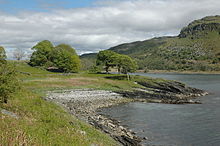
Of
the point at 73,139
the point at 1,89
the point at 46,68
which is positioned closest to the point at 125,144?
the point at 73,139

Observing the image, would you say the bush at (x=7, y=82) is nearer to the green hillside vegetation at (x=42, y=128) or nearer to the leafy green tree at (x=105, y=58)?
the green hillside vegetation at (x=42, y=128)

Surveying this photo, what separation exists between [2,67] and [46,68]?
88082 millimetres

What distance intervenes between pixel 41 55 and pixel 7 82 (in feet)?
300

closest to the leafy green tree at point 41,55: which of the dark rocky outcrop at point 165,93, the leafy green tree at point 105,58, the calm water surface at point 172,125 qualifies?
the leafy green tree at point 105,58

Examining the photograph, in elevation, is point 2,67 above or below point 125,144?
above

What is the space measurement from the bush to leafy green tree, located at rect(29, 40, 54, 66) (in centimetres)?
8876

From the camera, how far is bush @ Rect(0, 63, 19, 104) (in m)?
19.1

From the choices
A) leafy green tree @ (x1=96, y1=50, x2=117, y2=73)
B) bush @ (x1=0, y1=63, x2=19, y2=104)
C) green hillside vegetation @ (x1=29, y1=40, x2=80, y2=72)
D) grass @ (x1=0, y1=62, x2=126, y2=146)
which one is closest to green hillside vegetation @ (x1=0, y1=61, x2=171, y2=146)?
grass @ (x1=0, y1=62, x2=126, y2=146)

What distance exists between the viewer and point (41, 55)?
107 metres

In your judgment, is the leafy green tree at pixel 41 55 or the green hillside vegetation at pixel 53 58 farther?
the leafy green tree at pixel 41 55

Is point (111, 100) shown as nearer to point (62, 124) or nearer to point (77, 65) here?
point (62, 124)

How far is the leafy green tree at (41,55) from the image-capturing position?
10771 cm

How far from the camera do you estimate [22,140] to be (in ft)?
26.1

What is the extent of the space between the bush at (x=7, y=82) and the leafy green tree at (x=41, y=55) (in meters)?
88.8
